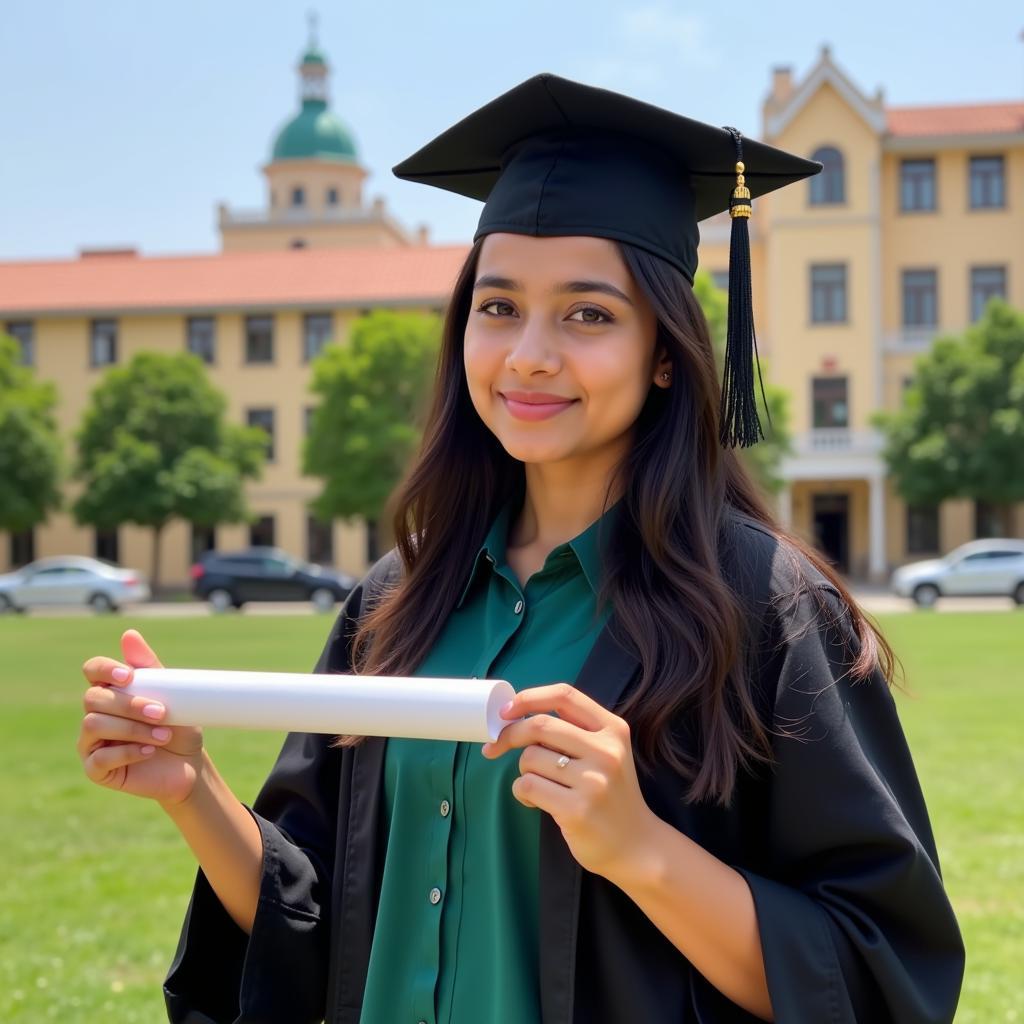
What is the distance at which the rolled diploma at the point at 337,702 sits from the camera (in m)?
1.46

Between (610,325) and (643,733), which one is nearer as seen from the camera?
(643,733)

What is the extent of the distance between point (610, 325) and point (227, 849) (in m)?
0.95

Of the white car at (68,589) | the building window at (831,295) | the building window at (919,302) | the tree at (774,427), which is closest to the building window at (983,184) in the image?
the building window at (919,302)

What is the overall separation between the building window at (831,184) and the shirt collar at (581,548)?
4108 centimetres

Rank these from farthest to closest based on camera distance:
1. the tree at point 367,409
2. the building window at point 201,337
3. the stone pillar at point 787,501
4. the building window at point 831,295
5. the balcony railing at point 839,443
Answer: the building window at point 201,337, the building window at point 831,295, the balcony railing at point 839,443, the stone pillar at point 787,501, the tree at point 367,409

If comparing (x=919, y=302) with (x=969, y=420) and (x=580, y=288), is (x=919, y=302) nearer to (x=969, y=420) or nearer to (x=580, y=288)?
(x=969, y=420)

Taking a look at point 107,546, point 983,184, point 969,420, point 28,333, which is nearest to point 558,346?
point 969,420

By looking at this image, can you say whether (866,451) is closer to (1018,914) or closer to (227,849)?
(1018,914)

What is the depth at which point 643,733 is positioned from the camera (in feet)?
5.61

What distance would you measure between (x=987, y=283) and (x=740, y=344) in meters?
43.2

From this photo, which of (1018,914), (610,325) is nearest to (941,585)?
(1018,914)

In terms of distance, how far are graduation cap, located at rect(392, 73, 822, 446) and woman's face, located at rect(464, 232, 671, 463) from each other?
2.4 inches

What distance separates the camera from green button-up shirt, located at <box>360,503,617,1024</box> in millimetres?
1761

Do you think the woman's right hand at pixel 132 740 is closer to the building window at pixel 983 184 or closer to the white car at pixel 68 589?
the white car at pixel 68 589
